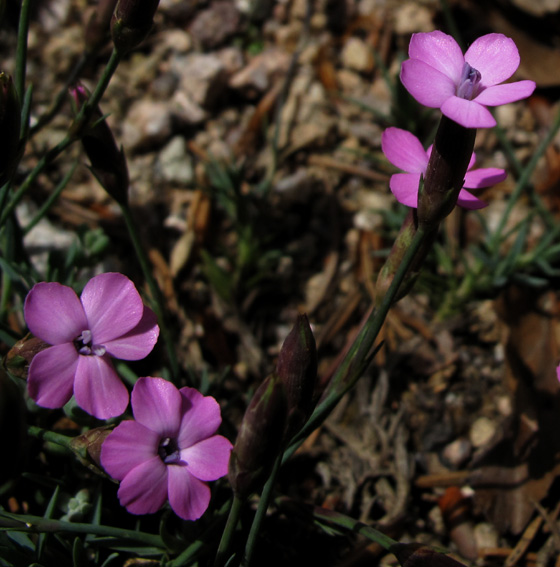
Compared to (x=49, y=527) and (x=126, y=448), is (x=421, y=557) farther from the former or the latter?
(x=49, y=527)

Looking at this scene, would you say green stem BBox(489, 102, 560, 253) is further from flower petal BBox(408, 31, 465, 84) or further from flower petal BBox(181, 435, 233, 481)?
flower petal BBox(181, 435, 233, 481)

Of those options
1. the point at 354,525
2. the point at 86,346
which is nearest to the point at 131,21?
the point at 86,346

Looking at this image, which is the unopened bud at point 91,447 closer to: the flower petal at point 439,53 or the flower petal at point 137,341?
the flower petal at point 137,341

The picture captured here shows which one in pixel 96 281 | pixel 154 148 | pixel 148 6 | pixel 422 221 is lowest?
pixel 154 148

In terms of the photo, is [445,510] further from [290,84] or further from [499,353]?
[290,84]

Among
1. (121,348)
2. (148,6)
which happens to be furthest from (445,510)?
(148,6)

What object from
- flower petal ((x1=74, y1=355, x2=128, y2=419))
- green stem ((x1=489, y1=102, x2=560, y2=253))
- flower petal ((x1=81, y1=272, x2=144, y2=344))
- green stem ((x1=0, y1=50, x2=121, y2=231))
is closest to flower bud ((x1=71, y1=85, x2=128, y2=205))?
green stem ((x1=0, y1=50, x2=121, y2=231))
